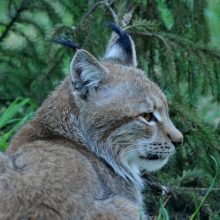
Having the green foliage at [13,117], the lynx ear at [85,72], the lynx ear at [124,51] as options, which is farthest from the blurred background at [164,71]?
the lynx ear at [85,72]

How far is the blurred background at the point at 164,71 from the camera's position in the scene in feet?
22.1

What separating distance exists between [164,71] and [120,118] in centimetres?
138

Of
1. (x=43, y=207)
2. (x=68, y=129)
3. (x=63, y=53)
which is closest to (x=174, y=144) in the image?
(x=68, y=129)

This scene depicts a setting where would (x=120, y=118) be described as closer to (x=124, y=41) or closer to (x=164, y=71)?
(x=124, y=41)

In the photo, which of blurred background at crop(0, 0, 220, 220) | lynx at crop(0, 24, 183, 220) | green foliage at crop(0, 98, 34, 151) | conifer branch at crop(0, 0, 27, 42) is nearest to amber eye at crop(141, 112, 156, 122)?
lynx at crop(0, 24, 183, 220)

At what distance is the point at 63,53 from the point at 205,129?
1572mm

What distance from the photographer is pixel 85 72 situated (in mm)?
5773

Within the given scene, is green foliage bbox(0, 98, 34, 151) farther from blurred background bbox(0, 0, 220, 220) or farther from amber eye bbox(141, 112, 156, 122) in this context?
amber eye bbox(141, 112, 156, 122)

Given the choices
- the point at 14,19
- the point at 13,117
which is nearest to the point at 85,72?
the point at 13,117

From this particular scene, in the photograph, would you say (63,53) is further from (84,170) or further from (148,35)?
(84,170)

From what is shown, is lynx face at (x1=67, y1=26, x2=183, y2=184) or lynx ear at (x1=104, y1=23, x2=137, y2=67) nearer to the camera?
lynx face at (x1=67, y1=26, x2=183, y2=184)

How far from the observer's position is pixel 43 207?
16.6 feet

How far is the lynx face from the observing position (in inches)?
229

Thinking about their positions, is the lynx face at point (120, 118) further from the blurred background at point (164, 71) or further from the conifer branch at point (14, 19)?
the conifer branch at point (14, 19)
